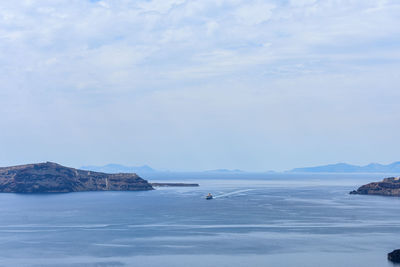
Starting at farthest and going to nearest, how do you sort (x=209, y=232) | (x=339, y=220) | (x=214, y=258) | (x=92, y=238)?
(x=339, y=220)
(x=209, y=232)
(x=92, y=238)
(x=214, y=258)

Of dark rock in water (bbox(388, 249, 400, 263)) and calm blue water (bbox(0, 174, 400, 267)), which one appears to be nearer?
dark rock in water (bbox(388, 249, 400, 263))

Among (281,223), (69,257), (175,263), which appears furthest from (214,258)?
(281,223)

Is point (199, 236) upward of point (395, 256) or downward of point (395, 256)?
upward

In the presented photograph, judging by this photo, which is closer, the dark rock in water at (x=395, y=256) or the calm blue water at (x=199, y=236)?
the dark rock in water at (x=395, y=256)

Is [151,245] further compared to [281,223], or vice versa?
[281,223]

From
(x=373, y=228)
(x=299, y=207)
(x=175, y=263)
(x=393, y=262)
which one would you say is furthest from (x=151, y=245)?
(x=299, y=207)

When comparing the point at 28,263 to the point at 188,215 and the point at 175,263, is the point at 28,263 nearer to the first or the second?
the point at 175,263

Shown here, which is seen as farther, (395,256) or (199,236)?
(199,236)

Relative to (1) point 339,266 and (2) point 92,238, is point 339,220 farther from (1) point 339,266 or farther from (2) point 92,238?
(2) point 92,238

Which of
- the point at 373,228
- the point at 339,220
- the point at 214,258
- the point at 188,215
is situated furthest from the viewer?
the point at 188,215
